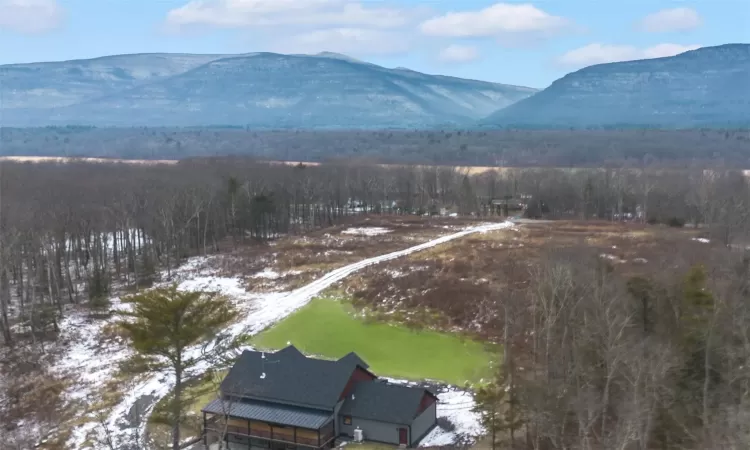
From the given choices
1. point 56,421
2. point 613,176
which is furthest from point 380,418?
point 613,176

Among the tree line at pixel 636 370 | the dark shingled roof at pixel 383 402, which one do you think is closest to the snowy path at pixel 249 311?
the dark shingled roof at pixel 383 402

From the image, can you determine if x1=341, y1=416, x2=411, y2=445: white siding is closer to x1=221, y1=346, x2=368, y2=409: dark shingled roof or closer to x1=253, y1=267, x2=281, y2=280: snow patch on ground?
x1=221, y1=346, x2=368, y2=409: dark shingled roof

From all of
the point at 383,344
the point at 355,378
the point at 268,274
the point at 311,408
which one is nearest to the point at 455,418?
the point at 355,378

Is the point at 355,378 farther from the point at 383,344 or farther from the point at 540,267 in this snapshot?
the point at 540,267

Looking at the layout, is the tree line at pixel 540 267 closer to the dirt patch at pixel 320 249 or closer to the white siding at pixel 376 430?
the white siding at pixel 376 430

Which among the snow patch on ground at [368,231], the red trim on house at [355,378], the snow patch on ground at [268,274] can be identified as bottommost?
the snow patch on ground at [268,274]

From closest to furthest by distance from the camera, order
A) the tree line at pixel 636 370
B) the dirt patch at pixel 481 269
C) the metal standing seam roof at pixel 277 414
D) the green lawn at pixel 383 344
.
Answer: the tree line at pixel 636 370, the metal standing seam roof at pixel 277 414, the green lawn at pixel 383 344, the dirt patch at pixel 481 269

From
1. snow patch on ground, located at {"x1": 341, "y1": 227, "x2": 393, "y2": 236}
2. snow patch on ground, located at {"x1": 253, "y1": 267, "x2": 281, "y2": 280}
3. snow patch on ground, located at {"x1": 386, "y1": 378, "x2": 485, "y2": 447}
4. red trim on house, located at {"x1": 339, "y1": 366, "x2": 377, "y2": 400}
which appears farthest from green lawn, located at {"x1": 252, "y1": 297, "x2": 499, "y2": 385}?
snow patch on ground, located at {"x1": 341, "y1": 227, "x2": 393, "y2": 236}
